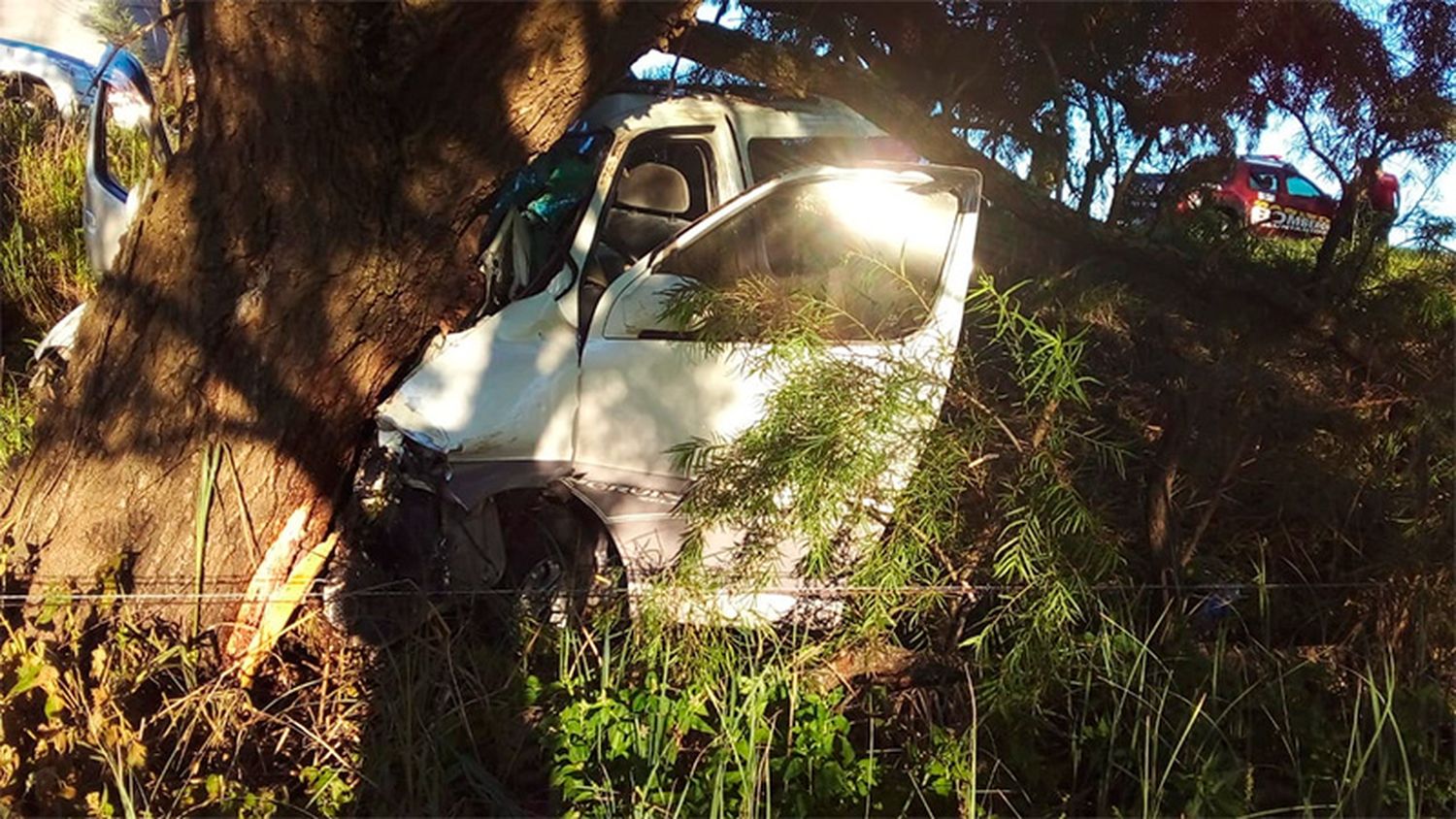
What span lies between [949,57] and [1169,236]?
1.54 meters

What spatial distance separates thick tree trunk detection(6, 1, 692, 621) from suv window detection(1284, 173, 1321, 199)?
232 cm

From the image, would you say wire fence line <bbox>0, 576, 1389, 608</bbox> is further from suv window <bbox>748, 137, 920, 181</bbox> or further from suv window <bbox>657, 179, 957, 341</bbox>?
suv window <bbox>748, 137, 920, 181</bbox>

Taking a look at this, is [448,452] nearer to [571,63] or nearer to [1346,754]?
[571,63]

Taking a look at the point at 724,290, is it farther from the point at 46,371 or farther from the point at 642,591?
the point at 46,371

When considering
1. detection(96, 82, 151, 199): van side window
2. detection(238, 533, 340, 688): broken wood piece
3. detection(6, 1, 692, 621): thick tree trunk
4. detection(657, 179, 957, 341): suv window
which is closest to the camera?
detection(6, 1, 692, 621): thick tree trunk

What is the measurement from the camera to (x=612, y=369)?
12.1 feet

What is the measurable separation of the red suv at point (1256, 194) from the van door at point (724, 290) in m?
1.26

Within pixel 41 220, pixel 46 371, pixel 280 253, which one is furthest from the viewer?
pixel 41 220

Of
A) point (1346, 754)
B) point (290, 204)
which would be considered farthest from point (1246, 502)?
point (290, 204)

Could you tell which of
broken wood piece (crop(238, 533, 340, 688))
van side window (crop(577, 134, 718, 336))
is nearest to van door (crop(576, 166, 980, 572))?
van side window (crop(577, 134, 718, 336))

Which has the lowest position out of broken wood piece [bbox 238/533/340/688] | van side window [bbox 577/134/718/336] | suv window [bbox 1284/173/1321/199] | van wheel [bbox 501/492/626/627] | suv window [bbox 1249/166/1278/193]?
broken wood piece [bbox 238/533/340/688]

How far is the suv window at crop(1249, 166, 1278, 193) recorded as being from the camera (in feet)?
14.1

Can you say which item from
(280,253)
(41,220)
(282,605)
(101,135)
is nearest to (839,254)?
(280,253)

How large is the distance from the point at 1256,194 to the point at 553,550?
10.4 ft
